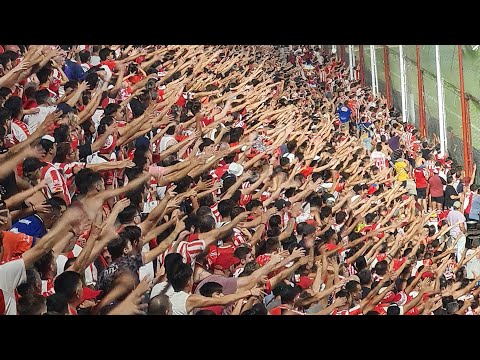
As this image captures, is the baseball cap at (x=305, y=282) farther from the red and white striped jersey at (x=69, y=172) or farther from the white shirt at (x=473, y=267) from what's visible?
the red and white striped jersey at (x=69, y=172)

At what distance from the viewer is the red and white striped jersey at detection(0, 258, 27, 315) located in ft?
13.0

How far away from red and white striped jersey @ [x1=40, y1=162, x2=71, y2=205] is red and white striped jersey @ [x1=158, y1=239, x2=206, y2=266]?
0.50m

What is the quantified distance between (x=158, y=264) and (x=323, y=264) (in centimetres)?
100

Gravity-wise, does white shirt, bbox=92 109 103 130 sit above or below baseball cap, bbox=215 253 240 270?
above

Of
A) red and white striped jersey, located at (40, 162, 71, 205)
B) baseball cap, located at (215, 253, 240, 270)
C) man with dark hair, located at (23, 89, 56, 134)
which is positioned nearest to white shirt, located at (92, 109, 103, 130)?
man with dark hair, located at (23, 89, 56, 134)

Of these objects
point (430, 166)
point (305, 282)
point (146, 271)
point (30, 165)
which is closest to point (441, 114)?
point (430, 166)

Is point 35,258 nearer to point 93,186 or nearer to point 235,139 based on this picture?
point 93,186

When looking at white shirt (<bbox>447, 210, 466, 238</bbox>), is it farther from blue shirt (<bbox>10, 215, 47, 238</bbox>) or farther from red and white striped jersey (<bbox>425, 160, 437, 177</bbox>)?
blue shirt (<bbox>10, 215, 47, 238</bbox>)

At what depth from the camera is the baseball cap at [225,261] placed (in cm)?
465

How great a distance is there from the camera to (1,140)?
468cm

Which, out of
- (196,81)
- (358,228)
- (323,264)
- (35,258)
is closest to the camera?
(35,258)

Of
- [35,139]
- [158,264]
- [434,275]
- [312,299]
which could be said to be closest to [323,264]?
[312,299]

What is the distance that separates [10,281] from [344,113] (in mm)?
3042

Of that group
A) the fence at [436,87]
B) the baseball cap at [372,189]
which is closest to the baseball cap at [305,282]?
the baseball cap at [372,189]
